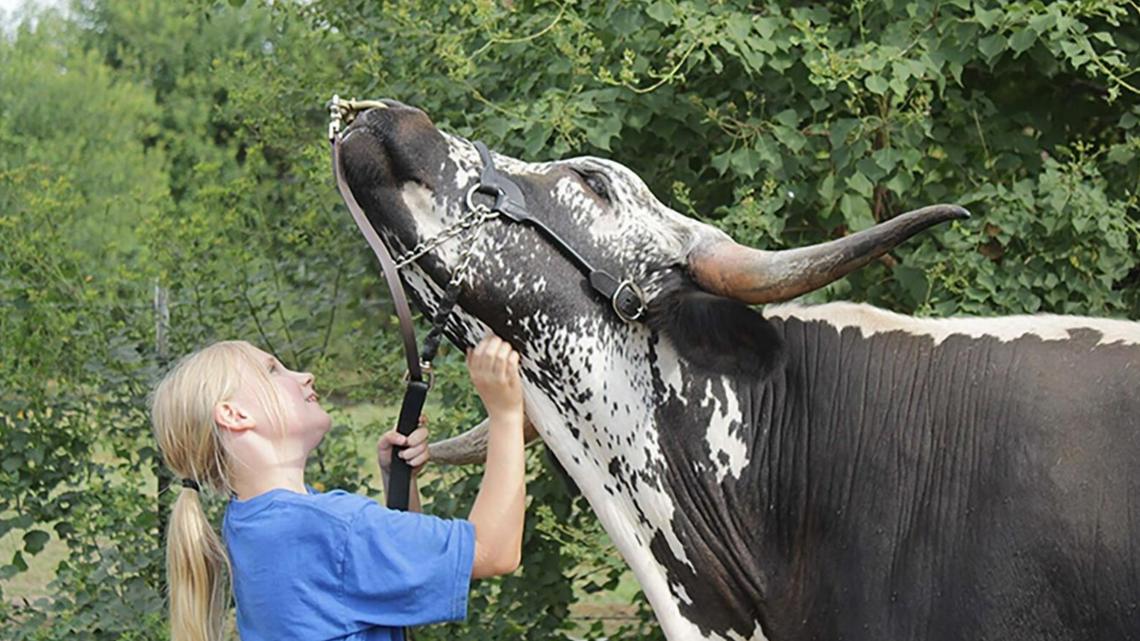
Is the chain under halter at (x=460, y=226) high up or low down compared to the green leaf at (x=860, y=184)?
up

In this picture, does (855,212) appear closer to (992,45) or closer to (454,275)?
(992,45)

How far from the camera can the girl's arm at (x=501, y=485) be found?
293 cm

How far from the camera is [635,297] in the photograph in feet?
10.2

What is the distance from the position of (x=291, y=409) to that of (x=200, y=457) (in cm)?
21

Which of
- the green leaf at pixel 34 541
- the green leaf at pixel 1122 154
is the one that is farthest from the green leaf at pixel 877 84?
the green leaf at pixel 34 541

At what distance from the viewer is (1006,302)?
176 inches

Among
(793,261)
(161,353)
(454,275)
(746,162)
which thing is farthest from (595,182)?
(161,353)

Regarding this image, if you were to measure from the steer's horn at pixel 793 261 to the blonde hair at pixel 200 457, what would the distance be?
88cm

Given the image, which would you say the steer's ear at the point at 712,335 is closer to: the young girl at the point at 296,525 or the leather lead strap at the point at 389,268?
the young girl at the point at 296,525

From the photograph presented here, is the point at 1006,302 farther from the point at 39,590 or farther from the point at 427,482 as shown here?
the point at 39,590

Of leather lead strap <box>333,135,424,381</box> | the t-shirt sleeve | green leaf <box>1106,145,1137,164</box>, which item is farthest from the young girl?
green leaf <box>1106,145,1137,164</box>

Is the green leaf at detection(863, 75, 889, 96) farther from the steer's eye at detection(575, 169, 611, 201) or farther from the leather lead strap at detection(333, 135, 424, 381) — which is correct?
the leather lead strap at detection(333, 135, 424, 381)

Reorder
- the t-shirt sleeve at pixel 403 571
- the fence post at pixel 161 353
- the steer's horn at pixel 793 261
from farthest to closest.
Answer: the fence post at pixel 161 353
the t-shirt sleeve at pixel 403 571
the steer's horn at pixel 793 261

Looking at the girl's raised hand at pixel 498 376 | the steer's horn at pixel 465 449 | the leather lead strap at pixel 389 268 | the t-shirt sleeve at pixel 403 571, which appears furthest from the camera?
the steer's horn at pixel 465 449
